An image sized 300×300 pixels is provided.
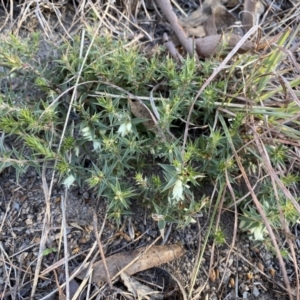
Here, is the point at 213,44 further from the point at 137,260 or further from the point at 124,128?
the point at 137,260

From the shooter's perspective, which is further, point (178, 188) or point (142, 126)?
point (142, 126)

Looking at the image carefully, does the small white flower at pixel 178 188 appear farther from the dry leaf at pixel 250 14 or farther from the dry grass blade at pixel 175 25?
the dry leaf at pixel 250 14

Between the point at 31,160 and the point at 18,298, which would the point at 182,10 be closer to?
the point at 31,160

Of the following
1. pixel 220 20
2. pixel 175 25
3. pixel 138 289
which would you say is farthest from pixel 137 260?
pixel 220 20

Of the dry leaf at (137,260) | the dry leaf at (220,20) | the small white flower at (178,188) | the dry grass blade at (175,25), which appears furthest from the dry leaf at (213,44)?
the dry leaf at (137,260)

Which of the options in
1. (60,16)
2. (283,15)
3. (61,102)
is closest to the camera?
(61,102)

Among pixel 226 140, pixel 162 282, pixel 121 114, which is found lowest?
pixel 162 282

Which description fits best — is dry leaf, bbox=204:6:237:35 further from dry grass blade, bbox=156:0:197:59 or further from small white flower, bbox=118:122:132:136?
small white flower, bbox=118:122:132:136

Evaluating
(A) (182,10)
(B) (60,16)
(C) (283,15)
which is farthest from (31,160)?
(C) (283,15)

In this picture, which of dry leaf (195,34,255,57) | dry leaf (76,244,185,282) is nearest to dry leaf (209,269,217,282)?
dry leaf (76,244,185,282)
